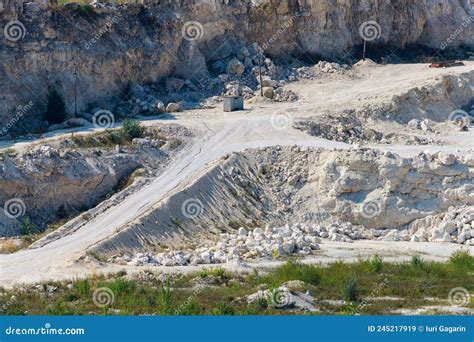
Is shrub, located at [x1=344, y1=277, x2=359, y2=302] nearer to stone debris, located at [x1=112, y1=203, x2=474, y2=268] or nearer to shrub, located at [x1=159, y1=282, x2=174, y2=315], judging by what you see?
shrub, located at [x1=159, y1=282, x2=174, y2=315]

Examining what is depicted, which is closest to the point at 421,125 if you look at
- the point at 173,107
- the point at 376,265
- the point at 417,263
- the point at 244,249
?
the point at 173,107

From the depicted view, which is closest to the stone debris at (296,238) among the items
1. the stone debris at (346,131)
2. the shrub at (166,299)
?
the shrub at (166,299)

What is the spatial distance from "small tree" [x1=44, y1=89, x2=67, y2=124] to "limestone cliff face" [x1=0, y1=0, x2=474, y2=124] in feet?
1.36

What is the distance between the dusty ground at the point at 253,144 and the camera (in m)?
37.8

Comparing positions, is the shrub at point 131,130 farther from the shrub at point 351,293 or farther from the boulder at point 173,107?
the shrub at point 351,293

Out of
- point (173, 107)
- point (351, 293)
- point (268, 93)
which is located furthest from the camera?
point (268, 93)

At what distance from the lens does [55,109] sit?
4884 centimetres

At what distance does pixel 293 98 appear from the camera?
178 feet

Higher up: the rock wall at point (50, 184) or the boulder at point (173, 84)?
the boulder at point (173, 84)

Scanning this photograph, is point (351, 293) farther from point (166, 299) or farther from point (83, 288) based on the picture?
point (83, 288)

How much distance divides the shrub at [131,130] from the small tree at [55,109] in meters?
3.15

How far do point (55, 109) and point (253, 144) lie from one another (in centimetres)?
865

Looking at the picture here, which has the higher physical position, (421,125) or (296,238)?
(421,125)

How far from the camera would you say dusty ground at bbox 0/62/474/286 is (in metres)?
37.8
